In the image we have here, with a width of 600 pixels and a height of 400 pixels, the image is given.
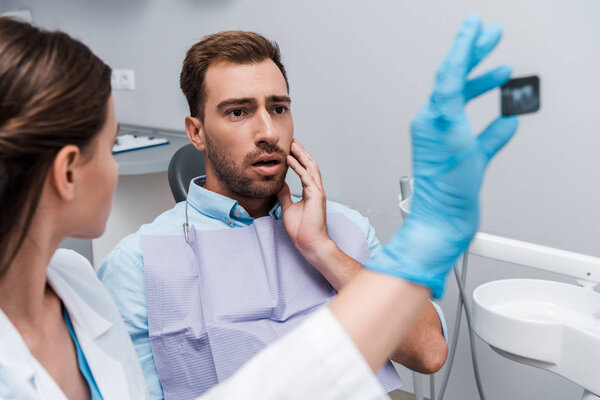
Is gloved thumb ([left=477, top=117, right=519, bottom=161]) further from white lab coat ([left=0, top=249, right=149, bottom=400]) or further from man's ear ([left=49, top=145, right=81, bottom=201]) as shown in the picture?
white lab coat ([left=0, top=249, right=149, bottom=400])

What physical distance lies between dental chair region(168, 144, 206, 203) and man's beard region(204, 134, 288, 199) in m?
0.33

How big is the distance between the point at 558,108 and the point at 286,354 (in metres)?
1.45

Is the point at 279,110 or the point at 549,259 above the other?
the point at 279,110

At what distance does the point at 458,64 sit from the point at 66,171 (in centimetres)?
47

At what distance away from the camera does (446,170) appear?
637mm

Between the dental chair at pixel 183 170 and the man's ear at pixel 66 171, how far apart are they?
34.4 inches

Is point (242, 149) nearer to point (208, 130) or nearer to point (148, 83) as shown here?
point (208, 130)

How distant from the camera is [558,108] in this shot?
68.4 inches

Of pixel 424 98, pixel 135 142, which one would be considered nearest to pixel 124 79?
pixel 135 142

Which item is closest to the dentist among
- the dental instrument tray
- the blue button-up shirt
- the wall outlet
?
the blue button-up shirt

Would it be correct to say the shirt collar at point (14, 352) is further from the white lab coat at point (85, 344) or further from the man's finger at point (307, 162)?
the man's finger at point (307, 162)

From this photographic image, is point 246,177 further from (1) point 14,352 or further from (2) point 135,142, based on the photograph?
(2) point 135,142

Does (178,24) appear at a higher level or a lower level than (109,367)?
higher

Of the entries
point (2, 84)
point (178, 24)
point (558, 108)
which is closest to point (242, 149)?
point (2, 84)
